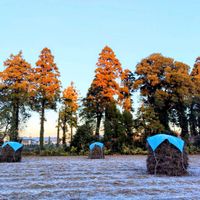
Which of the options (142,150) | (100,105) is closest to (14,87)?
(100,105)

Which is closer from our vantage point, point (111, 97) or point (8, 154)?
point (8, 154)

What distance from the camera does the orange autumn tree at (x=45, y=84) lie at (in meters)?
18.5

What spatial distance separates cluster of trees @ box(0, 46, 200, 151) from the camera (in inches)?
706

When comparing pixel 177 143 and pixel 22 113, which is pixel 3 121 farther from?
pixel 177 143

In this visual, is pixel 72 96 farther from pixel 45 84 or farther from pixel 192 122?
pixel 192 122

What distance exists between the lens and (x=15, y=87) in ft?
57.3

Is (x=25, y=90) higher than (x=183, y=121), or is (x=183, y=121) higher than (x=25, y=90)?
(x=25, y=90)

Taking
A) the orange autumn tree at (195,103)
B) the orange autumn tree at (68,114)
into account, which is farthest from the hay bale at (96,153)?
the orange autumn tree at (195,103)

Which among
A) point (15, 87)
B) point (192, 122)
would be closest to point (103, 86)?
point (15, 87)

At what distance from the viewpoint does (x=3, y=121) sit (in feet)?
58.2

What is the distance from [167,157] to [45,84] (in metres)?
13.7

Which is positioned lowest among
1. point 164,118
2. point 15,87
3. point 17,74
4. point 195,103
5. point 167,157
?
point 167,157

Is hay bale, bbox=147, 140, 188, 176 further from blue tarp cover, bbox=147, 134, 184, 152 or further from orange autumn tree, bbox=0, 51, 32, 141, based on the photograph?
orange autumn tree, bbox=0, 51, 32, 141

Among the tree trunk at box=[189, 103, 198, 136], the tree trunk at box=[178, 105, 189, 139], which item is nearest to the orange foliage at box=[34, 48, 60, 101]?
the tree trunk at box=[178, 105, 189, 139]
